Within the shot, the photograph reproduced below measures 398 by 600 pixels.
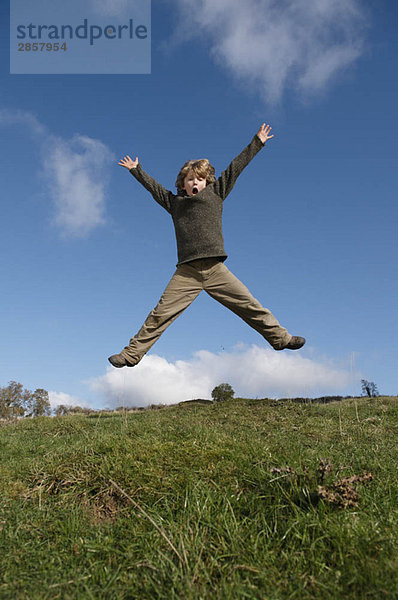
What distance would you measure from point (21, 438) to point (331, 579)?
700cm

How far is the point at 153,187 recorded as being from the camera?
767cm

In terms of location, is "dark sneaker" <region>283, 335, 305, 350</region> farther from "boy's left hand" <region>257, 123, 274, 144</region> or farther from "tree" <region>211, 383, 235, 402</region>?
"tree" <region>211, 383, 235, 402</region>

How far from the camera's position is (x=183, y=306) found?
7.07m

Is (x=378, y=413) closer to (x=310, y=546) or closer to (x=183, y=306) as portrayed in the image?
(x=183, y=306)

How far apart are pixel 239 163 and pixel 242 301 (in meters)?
2.31

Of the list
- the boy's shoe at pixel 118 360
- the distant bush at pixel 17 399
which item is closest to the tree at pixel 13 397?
the distant bush at pixel 17 399

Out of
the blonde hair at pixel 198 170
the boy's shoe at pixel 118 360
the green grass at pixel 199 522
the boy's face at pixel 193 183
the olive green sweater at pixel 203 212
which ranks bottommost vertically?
the green grass at pixel 199 522

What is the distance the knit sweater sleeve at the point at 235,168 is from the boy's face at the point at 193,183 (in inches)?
12.0

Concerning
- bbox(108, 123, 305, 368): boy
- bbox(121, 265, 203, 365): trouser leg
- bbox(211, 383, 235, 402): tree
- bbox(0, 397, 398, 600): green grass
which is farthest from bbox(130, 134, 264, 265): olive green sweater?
bbox(211, 383, 235, 402): tree

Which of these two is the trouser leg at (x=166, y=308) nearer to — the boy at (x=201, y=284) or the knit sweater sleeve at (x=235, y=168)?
the boy at (x=201, y=284)

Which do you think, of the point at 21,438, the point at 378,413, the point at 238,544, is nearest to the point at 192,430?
the point at 238,544

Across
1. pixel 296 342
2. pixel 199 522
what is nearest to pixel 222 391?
pixel 296 342

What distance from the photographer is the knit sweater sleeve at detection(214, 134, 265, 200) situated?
7305mm

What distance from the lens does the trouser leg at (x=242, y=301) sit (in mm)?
6992
